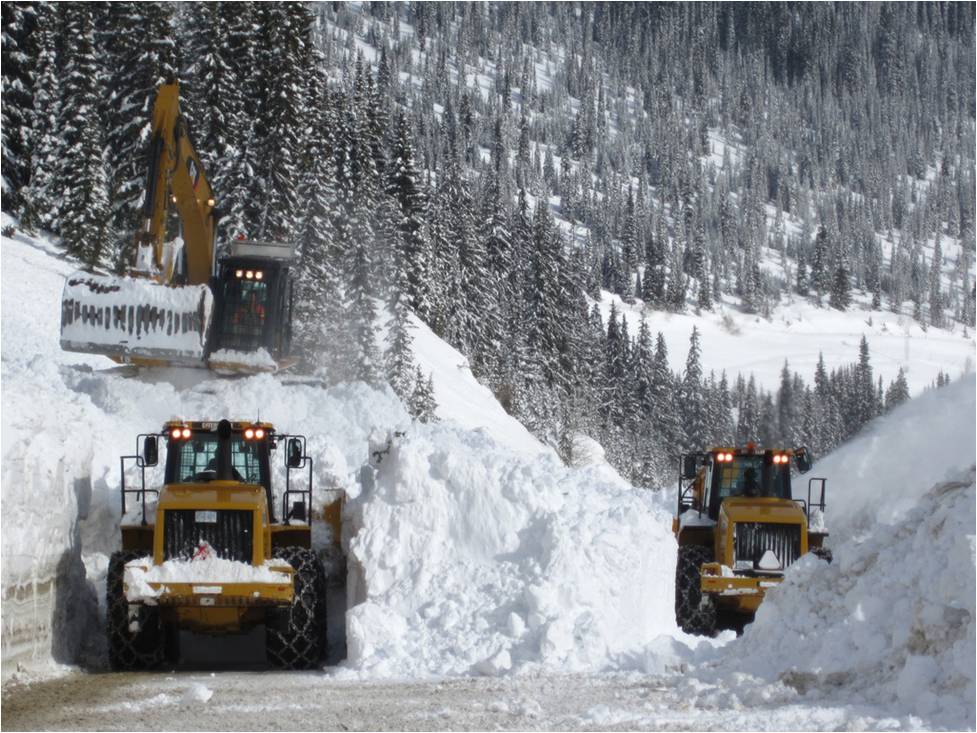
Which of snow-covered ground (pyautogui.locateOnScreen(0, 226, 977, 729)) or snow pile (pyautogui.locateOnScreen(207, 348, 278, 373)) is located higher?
snow pile (pyautogui.locateOnScreen(207, 348, 278, 373))

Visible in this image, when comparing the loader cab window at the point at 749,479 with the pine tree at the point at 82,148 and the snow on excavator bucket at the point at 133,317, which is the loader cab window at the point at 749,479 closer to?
the snow on excavator bucket at the point at 133,317

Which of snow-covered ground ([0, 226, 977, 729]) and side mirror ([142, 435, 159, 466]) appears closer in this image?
snow-covered ground ([0, 226, 977, 729])

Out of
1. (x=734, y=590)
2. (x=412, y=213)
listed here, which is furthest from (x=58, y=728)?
(x=412, y=213)

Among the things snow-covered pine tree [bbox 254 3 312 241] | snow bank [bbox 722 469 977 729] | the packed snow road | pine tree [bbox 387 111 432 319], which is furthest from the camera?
pine tree [bbox 387 111 432 319]

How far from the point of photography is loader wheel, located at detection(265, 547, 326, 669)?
1493 cm

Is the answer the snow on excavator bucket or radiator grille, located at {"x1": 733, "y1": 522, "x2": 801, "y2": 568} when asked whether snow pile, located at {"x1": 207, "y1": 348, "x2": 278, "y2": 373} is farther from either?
radiator grille, located at {"x1": 733, "y1": 522, "x2": 801, "y2": 568}

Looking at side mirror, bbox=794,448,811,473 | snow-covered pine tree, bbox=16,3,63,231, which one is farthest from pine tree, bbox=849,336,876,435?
side mirror, bbox=794,448,811,473

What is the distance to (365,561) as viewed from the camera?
15.9 meters

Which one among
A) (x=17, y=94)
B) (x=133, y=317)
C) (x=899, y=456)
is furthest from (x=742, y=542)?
(x=17, y=94)

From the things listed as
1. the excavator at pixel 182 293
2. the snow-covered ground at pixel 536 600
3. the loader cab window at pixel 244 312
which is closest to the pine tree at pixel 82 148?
the excavator at pixel 182 293

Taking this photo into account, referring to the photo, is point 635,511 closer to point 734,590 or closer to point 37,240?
point 734,590

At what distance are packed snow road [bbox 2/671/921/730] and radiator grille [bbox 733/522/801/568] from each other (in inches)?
191

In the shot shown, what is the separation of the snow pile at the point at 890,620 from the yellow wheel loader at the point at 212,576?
15.2 ft

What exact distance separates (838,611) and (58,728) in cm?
678
